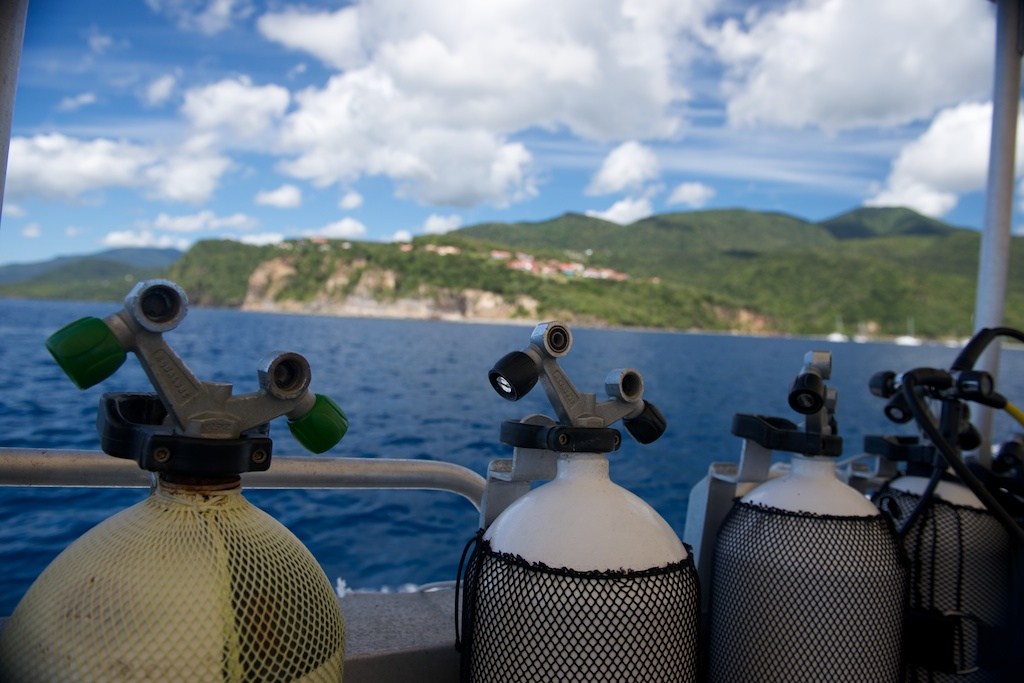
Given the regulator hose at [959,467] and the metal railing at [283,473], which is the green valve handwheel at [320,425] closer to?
the metal railing at [283,473]

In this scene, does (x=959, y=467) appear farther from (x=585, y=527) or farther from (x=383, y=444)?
(x=383, y=444)

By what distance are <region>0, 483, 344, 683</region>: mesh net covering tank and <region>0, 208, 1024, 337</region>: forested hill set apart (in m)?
62.4

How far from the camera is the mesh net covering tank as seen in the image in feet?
3.09

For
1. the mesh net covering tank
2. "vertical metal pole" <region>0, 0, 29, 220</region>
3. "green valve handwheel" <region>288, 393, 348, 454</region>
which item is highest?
"vertical metal pole" <region>0, 0, 29, 220</region>

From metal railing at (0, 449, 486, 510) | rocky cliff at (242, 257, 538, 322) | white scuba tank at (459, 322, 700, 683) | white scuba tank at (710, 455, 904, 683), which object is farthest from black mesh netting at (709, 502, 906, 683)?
rocky cliff at (242, 257, 538, 322)

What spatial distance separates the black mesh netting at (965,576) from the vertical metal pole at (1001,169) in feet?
3.10

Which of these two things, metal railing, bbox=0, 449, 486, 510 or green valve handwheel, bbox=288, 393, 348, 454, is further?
metal railing, bbox=0, 449, 486, 510

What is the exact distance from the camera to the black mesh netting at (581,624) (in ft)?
3.92

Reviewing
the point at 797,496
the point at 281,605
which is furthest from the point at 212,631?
the point at 797,496

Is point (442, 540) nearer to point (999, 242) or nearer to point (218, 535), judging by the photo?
point (999, 242)

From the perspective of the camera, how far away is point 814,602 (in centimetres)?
156

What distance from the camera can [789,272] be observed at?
100125 millimetres

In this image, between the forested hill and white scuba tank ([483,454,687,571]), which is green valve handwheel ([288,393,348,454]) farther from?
the forested hill

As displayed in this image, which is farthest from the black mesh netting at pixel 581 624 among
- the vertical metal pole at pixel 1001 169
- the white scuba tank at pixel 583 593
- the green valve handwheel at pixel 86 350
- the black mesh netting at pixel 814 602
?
the vertical metal pole at pixel 1001 169
